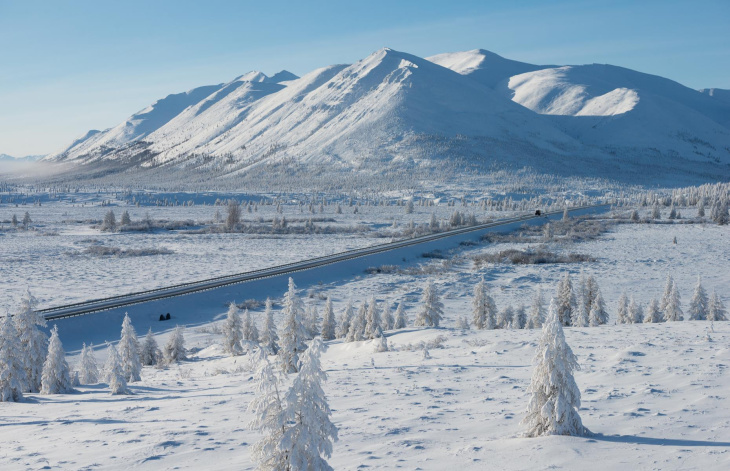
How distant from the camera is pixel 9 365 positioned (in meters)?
19.8

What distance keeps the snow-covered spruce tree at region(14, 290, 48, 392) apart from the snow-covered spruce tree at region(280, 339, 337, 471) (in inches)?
683

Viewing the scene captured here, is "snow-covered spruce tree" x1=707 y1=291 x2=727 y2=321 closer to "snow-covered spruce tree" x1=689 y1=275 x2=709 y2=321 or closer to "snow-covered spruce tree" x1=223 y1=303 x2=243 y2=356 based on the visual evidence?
"snow-covered spruce tree" x1=689 y1=275 x2=709 y2=321

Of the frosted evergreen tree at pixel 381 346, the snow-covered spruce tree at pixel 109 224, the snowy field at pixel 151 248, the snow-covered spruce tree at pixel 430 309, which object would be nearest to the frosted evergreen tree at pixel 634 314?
the snow-covered spruce tree at pixel 430 309

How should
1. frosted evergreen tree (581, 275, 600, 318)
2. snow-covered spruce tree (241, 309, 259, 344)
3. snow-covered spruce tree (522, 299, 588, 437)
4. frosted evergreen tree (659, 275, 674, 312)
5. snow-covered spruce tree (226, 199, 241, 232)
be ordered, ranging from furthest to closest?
1. snow-covered spruce tree (226, 199, 241, 232)
2. frosted evergreen tree (581, 275, 600, 318)
3. frosted evergreen tree (659, 275, 674, 312)
4. snow-covered spruce tree (241, 309, 259, 344)
5. snow-covered spruce tree (522, 299, 588, 437)

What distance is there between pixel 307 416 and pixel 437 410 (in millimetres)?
7119

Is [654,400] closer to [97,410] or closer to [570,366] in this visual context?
[570,366]

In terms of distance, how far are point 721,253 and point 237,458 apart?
244ft

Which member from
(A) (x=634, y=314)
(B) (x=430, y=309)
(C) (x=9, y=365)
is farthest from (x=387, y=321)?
(C) (x=9, y=365)

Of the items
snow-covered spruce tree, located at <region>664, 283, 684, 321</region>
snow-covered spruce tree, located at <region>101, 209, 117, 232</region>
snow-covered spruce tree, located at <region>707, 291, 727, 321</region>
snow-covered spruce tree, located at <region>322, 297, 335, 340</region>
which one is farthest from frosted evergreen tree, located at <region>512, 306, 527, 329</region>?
snow-covered spruce tree, located at <region>101, 209, 117, 232</region>

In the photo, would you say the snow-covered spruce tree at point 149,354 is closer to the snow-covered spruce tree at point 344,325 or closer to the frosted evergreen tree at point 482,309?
the snow-covered spruce tree at point 344,325

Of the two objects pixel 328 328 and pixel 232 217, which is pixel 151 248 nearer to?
pixel 232 217

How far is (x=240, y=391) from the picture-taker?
18.4m

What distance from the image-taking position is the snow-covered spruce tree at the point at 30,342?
21.4 m

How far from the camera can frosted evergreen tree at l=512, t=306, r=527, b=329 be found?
1510 inches
